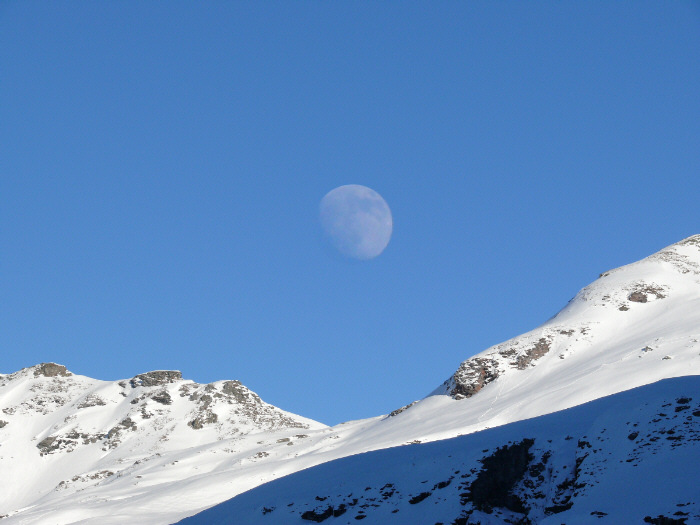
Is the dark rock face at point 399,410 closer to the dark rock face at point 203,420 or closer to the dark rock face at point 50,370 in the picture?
the dark rock face at point 203,420

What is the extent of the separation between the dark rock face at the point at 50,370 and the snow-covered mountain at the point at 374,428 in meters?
0.27

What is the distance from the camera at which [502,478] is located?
1020 inches

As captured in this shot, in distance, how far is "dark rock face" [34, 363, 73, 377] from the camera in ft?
348

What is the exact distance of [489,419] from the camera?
50.3 m

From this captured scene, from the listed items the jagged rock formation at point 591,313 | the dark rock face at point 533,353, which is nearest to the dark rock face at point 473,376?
the jagged rock formation at point 591,313


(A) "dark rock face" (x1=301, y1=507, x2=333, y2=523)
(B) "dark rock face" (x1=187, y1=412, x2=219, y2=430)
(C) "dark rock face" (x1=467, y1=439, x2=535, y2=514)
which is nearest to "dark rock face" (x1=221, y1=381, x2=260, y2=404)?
(B) "dark rock face" (x1=187, y1=412, x2=219, y2=430)

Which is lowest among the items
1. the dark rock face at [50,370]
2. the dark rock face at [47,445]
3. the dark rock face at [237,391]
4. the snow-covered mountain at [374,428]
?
the snow-covered mountain at [374,428]

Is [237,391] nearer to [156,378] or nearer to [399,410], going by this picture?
[156,378]

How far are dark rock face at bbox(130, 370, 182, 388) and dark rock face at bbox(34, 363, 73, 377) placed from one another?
45.1ft

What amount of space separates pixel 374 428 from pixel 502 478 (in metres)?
40.7

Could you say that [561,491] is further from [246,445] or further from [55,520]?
[246,445]

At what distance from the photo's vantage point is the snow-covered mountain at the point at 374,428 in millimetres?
26719

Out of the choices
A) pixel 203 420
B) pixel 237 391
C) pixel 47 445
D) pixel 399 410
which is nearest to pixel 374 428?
pixel 399 410

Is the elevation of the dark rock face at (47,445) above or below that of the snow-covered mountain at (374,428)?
above
